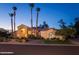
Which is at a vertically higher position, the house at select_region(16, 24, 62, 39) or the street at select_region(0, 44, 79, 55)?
the house at select_region(16, 24, 62, 39)

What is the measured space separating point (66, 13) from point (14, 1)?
1.71ft

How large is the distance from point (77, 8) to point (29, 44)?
586 millimetres

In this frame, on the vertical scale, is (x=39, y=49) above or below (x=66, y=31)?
below

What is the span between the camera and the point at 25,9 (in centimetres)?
676

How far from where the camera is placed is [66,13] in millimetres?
6742

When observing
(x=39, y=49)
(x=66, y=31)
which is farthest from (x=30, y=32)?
(x=66, y=31)

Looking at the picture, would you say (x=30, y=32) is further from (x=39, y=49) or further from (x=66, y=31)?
(x=66, y=31)

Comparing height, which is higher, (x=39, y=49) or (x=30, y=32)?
(x=30, y=32)

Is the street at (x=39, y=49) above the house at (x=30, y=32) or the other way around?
the other way around

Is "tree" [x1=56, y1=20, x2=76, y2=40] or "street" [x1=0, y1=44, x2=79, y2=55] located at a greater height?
"tree" [x1=56, y1=20, x2=76, y2=40]

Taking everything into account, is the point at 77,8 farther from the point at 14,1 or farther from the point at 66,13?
the point at 14,1

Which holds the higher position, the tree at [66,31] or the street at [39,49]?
the tree at [66,31]
